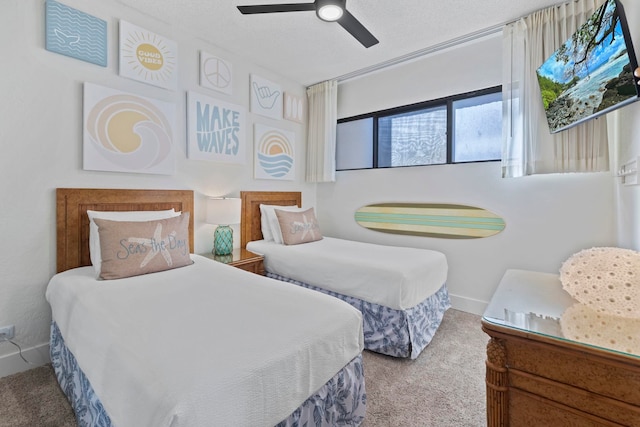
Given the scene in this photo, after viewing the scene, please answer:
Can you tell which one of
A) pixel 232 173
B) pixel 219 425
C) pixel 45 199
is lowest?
pixel 219 425

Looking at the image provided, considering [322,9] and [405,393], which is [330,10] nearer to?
[322,9]

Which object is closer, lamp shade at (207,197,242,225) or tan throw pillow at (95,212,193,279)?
tan throw pillow at (95,212,193,279)

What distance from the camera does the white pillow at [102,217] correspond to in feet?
6.27

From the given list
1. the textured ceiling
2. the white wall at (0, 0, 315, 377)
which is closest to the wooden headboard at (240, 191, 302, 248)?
the white wall at (0, 0, 315, 377)

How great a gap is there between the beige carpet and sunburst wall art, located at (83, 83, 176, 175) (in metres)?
1.49

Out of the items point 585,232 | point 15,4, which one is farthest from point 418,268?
point 15,4

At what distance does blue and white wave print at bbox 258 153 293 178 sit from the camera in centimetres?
355

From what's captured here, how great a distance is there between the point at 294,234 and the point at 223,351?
2152mm

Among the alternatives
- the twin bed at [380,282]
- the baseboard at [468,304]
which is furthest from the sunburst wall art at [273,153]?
the baseboard at [468,304]

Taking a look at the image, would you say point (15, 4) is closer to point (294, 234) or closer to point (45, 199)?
point (45, 199)

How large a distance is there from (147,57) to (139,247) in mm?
1682

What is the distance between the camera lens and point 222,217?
9.32ft

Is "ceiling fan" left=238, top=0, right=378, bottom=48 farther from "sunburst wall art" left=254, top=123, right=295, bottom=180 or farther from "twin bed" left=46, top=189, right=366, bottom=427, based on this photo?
"twin bed" left=46, top=189, right=366, bottom=427

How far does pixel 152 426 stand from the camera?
81 cm
